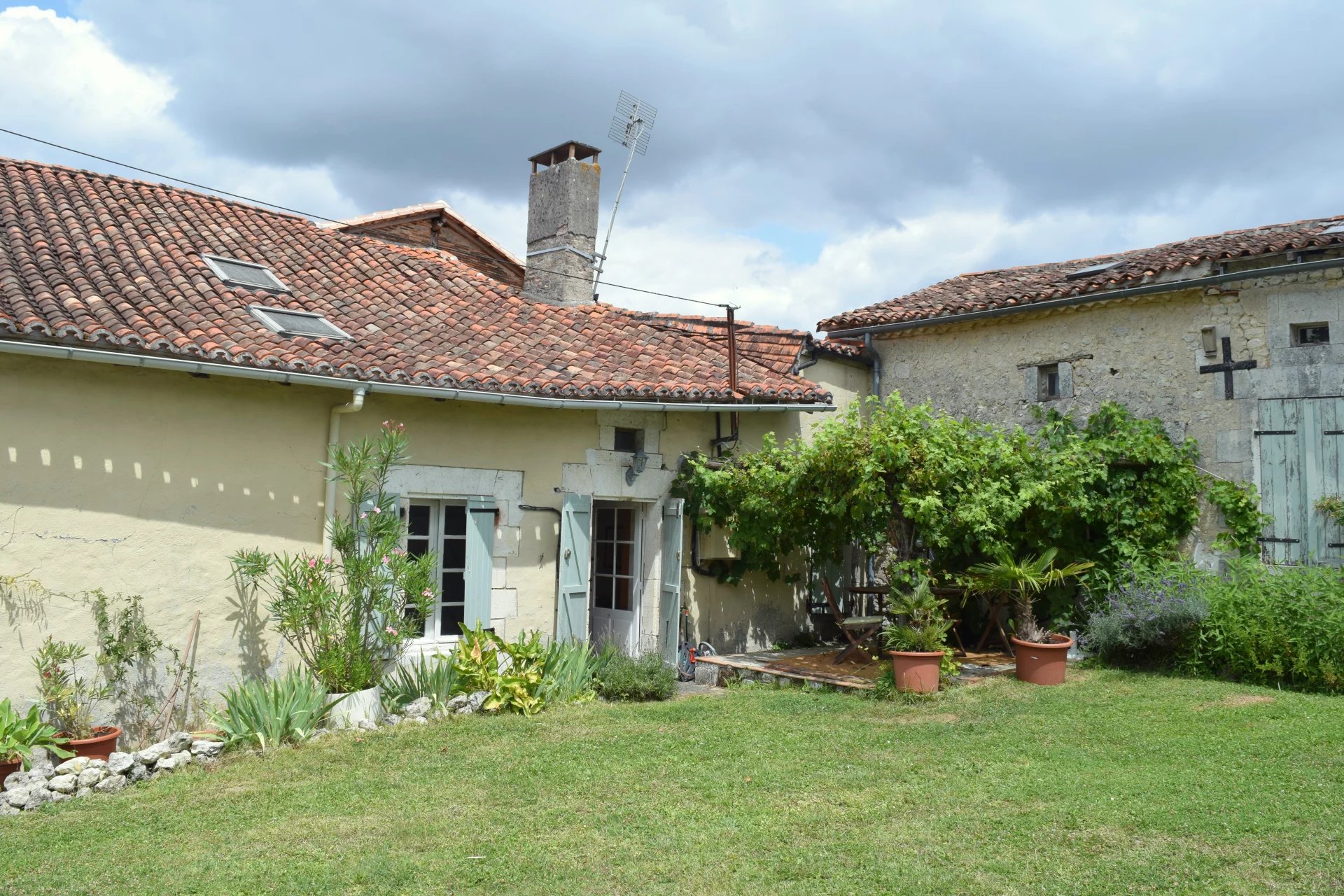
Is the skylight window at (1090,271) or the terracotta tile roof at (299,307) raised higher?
the skylight window at (1090,271)

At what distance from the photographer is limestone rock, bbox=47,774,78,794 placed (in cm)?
578

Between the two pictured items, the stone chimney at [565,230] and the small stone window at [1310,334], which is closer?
the small stone window at [1310,334]

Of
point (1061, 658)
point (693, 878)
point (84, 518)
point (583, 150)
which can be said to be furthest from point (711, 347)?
point (693, 878)

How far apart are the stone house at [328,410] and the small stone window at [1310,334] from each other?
434 cm

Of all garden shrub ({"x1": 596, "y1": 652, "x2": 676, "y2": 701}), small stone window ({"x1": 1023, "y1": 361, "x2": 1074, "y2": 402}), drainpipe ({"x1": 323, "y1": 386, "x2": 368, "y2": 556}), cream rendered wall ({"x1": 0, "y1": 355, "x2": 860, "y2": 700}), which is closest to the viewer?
cream rendered wall ({"x1": 0, "y1": 355, "x2": 860, "y2": 700})

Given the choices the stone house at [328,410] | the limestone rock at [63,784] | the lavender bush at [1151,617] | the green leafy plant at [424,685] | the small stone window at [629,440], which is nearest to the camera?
the limestone rock at [63,784]

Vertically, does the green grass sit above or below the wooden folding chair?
below

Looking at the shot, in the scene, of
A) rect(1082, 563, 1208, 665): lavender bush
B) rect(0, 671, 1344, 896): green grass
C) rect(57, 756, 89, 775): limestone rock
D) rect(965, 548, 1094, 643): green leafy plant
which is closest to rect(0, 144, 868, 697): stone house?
rect(57, 756, 89, 775): limestone rock

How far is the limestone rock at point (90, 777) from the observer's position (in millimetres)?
5879

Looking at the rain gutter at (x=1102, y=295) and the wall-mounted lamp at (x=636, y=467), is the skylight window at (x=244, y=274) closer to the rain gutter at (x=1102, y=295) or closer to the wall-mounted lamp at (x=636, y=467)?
the wall-mounted lamp at (x=636, y=467)

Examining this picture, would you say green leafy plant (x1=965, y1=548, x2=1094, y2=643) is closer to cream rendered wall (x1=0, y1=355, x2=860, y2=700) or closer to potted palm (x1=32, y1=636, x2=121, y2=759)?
cream rendered wall (x1=0, y1=355, x2=860, y2=700)

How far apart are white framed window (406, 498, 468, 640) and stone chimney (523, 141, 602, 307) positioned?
3.63 m

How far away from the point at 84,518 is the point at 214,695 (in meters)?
1.53

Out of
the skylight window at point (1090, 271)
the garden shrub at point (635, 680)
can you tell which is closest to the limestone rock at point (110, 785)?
the garden shrub at point (635, 680)
